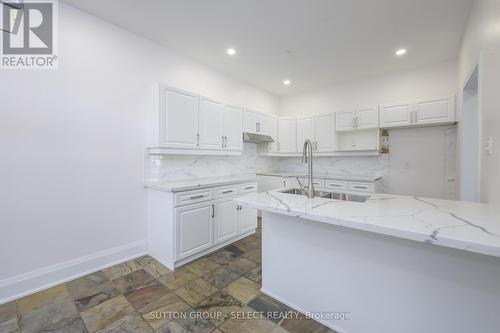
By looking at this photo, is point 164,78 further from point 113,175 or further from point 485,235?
point 485,235

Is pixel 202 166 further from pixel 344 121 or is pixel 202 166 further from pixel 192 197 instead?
pixel 344 121

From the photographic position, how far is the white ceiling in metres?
2.13

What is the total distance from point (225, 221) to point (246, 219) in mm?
465

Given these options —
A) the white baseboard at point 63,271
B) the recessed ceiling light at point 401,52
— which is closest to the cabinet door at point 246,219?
the white baseboard at point 63,271

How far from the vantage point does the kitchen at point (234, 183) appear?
1.33 metres

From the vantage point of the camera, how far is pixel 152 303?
1.84m

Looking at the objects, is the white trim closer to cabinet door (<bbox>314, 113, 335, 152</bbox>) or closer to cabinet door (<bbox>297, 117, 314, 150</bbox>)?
cabinet door (<bbox>297, 117, 314, 150</bbox>)

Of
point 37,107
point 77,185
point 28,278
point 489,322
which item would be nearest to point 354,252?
point 489,322

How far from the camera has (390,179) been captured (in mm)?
3744

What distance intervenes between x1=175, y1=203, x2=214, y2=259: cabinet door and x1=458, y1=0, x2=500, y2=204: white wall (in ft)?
8.54

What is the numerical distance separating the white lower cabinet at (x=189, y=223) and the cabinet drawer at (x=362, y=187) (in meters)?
1.96

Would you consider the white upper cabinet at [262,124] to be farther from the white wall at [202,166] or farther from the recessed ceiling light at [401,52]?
the recessed ceiling light at [401,52]

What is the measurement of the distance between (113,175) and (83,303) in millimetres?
1265

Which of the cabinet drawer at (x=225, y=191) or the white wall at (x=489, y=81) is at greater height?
the white wall at (x=489, y=81)
